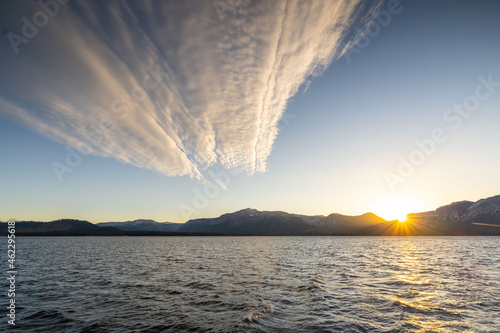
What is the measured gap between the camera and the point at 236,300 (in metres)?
24.3

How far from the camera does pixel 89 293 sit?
27234 mm

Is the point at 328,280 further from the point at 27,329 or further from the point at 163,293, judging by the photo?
the point at 27,329

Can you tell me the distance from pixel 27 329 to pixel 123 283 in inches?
637

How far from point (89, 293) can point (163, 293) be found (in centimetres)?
859

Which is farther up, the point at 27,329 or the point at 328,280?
the point at 27,329

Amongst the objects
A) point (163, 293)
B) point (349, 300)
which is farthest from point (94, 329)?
point (349, 300)

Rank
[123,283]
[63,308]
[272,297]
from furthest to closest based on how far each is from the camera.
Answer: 1. [123,283]
2. [272,297]
3. [63,308]

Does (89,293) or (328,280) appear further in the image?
(328,280)

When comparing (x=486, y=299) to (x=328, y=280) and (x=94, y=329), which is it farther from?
(x=94, y=329)

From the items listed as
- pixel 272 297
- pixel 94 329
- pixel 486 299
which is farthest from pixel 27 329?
pixel 486 299

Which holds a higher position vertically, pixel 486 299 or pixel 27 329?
pixel 27 329

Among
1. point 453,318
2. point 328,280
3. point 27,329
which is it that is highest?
point 27,329

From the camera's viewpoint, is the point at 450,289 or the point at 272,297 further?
the point at 450,289

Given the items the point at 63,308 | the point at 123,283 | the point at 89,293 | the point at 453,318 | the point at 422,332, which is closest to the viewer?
the point at 422,332
